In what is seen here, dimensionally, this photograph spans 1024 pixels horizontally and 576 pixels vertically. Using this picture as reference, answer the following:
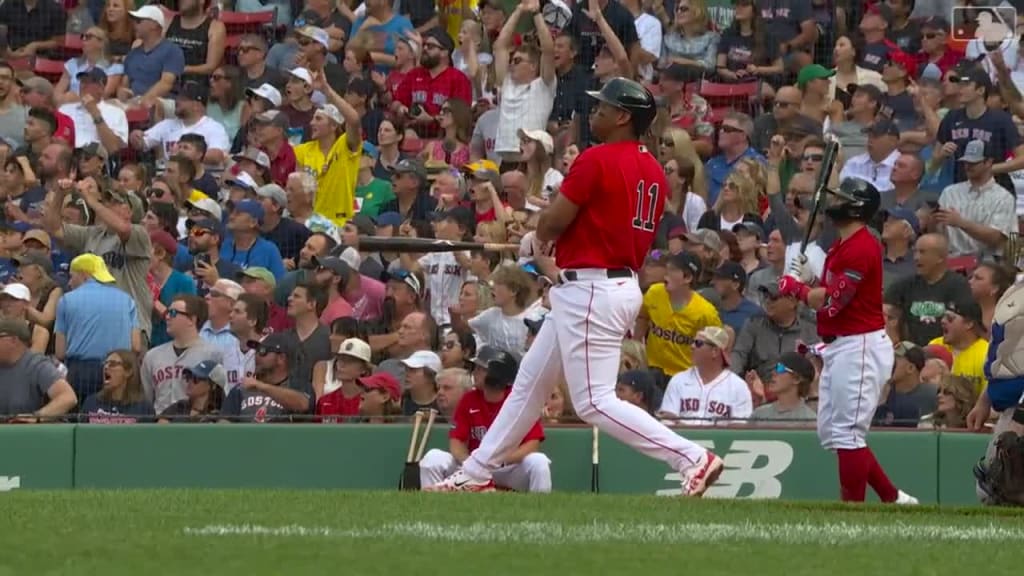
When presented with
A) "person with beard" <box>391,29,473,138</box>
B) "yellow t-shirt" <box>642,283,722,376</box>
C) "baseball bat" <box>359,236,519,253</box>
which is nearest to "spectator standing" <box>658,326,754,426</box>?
"yellow t-shirt" <box>642,283,722,376</box>

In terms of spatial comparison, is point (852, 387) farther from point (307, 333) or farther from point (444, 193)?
point (444, 193)

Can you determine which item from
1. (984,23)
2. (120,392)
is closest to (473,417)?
(120,392)

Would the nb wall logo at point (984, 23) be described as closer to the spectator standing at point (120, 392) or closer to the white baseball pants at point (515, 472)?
the white baseball pants at point (515, 472)

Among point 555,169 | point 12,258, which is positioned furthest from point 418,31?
point 12,258

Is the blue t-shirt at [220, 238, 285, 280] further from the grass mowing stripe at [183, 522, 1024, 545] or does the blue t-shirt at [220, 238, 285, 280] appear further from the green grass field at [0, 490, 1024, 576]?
the grass mowing stripe at [183, 522, 1024, 545]

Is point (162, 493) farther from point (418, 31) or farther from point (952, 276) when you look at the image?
point (418, 31)

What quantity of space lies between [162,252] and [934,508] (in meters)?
7.04

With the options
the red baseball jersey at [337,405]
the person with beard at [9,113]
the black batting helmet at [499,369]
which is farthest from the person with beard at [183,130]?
the black batting helmet at [499,369]

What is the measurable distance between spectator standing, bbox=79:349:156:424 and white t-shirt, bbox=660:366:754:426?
10.5 ft

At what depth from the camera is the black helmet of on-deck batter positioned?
383 inches

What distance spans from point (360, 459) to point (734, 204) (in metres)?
3.90

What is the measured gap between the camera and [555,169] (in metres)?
15.2

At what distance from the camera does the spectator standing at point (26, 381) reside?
41.0 ft

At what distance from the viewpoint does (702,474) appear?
8766 millimetres
